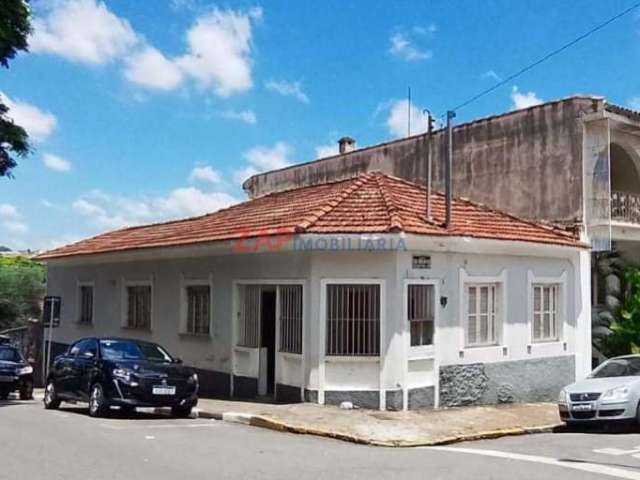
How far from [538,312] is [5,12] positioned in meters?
13.6

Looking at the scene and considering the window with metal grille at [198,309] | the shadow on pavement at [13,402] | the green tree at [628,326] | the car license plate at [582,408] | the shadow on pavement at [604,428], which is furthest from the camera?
the green tree at [628,326]

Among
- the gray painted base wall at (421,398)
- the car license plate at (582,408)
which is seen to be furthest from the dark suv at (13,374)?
the car license plate at (582,408)

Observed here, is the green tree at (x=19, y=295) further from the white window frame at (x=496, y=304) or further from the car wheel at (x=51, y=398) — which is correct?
the white window frame at (x=496, y=304)

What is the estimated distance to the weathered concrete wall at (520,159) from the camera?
59.3 feet

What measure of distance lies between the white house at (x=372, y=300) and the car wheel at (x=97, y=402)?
11.2ft

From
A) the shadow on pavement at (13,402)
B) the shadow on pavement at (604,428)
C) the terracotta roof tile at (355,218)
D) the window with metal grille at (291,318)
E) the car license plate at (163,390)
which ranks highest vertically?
the terracotta roof tile at (355,218)

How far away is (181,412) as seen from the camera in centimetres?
1397

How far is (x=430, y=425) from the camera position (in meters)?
12.6

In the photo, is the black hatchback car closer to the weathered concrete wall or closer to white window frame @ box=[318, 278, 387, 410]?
white window frame @ box=[318, 278, 387, 410]

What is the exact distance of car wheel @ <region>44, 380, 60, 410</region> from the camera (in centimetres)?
1564

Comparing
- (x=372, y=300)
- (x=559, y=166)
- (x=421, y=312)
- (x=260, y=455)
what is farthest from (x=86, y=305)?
(x=260, y=455)

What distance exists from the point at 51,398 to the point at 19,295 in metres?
20.2

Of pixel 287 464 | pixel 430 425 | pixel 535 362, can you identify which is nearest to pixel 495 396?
pixel 535 362

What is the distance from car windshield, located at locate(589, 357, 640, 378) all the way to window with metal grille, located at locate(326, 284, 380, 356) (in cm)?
443
